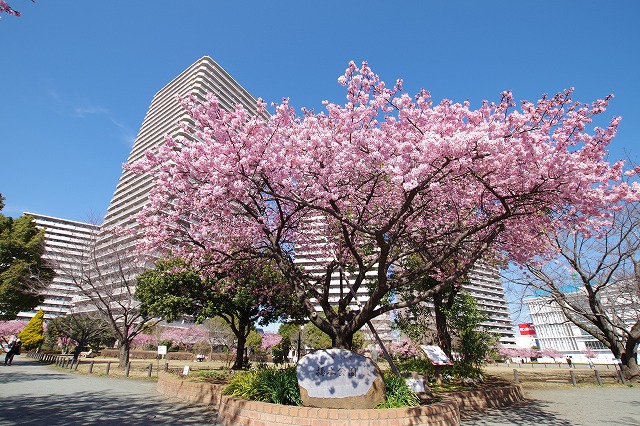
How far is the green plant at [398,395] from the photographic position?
7.27 meters

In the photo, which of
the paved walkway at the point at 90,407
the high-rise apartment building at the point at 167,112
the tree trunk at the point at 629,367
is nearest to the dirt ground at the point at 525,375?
the tree trunk at the point at 629,367

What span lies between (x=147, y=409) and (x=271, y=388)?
4089 millimetres

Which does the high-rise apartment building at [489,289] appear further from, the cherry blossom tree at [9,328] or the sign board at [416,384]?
the cherry blossom tree at [9,328]

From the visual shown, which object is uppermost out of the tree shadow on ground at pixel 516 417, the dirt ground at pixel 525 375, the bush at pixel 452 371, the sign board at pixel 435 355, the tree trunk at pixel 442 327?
the tree trunk at pixel 442 327

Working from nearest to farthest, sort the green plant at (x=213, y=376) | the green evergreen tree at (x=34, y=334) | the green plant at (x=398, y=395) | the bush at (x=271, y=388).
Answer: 1. the green plant at (x=398, y=395)
2. the bush at (x=271, y=388)
3. the green plant at (x=213, y=376)
4. the green evergreen tree at (x=34, y=334)

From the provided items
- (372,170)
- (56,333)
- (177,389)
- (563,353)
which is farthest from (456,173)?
(563,353)

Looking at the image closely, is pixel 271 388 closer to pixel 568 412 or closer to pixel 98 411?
pixel 98 411

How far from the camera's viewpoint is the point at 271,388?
7762 mm

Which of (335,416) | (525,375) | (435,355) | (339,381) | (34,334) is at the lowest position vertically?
(335,416)

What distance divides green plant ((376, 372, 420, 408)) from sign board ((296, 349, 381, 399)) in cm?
53

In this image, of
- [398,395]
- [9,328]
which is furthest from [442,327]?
[9,328]

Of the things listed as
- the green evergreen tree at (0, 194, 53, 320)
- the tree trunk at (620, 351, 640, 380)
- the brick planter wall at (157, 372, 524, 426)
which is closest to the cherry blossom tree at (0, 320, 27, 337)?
→ the green evergreen tree at (0, 194, 53, 320)

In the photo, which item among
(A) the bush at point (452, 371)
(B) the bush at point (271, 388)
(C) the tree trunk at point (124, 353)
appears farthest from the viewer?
(C) the tree trunk at point (124, 353)

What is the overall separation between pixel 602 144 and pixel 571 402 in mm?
9625
